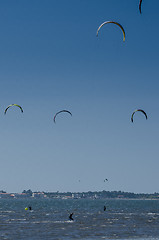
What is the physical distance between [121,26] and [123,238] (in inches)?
904

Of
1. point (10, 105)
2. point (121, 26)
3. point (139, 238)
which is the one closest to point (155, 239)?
point (139, 238)

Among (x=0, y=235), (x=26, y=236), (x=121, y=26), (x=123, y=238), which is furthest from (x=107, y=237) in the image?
(x=121, y=26)

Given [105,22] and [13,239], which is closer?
[105,22]

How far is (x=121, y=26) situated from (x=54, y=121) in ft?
34.5

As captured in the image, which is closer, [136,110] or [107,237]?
[136,110]

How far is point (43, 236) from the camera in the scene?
42.8 meters

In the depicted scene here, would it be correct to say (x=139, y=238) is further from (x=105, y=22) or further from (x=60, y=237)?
(x=105, y=22)

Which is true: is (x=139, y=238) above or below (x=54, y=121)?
below

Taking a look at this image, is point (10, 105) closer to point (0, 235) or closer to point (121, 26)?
point (121, 26)

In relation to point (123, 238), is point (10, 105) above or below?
above

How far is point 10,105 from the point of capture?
113ft

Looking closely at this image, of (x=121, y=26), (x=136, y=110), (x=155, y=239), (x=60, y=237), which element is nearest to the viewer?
(x=121, y=26)

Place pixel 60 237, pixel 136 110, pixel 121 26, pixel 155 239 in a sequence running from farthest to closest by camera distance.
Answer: pixel 60 237 < pixel 155 239 < pixel 136 110 < pixel 121 26

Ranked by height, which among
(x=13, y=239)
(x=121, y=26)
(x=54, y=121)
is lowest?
(x=13, y=239)
